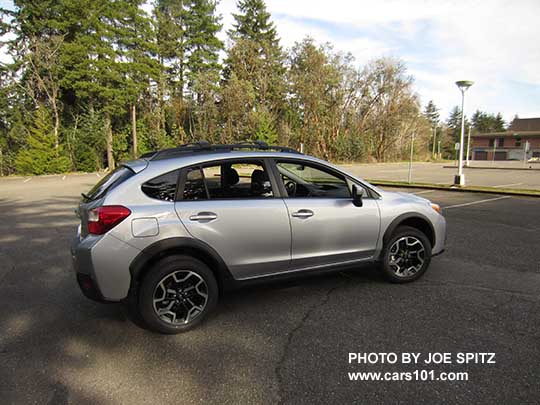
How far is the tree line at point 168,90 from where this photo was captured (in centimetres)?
2586

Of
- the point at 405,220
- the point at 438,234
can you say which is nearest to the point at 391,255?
the point at 405,220

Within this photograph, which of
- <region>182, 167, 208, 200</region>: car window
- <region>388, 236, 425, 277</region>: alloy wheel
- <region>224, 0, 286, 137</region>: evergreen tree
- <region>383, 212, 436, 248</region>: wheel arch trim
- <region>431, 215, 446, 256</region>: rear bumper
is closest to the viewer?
<region>182, 167, 208, 200</region>: car window

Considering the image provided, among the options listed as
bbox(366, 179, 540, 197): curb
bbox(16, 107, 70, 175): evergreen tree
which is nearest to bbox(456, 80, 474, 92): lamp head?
bbox(366, 179, 540, 197): curb

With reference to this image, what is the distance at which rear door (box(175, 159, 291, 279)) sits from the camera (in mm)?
3016

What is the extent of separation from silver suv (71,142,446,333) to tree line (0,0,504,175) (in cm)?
1997

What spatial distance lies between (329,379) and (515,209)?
29.3 feet

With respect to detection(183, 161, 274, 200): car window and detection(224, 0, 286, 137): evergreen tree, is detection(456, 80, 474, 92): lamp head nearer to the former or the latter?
detection(183, 161, 274, 200): car window

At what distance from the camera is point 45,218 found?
27.6 ft

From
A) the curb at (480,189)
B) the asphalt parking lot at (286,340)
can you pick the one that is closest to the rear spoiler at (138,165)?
the asphalt parking lot at (286,340)

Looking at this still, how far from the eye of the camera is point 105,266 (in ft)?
9.02

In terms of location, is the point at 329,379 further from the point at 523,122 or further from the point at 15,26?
the point at 523,122

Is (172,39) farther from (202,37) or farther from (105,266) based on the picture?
(105,266)

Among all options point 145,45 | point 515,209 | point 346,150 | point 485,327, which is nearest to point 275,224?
point 485,327

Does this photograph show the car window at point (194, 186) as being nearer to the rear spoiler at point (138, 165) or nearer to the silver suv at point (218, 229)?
the silver suv at point (218, 229)
